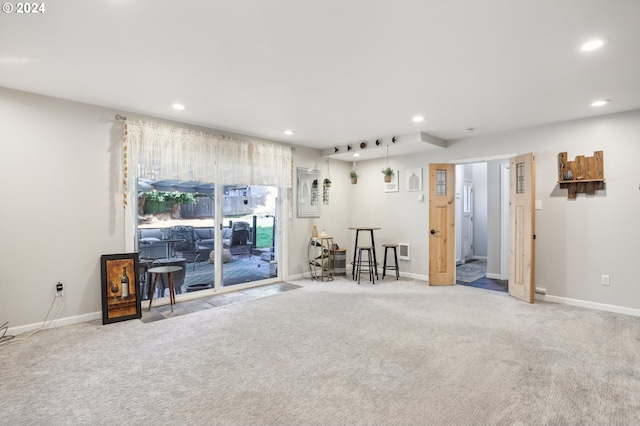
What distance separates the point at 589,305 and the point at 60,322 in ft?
21.2

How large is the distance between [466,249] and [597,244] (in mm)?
4126

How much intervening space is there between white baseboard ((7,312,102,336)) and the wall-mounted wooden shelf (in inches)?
246

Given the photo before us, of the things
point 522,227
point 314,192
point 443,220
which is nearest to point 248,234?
point 314,192

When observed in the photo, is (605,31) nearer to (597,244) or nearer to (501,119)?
(501,119)

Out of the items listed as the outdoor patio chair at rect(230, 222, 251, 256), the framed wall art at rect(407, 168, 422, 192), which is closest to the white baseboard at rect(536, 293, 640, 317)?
the framed wall art at rect(407, 168, 422, 192)

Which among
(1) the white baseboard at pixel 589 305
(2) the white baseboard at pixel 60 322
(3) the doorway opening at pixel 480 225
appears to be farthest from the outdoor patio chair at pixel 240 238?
(1) the white baseboard at pixel 589 305

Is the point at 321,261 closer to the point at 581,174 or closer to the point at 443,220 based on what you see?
the point at 443,220

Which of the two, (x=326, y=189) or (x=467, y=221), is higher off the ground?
(x=326, y=189)

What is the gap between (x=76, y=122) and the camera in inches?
147

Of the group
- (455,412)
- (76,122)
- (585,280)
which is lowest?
(455,412)

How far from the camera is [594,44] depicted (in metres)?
2.46

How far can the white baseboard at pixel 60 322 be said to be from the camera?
3365 millimetres

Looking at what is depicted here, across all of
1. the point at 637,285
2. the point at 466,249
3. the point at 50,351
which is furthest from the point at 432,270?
the point at 50,351

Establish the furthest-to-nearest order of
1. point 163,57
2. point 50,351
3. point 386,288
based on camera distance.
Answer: point 386,288 → point 50,351 → point 163,57
